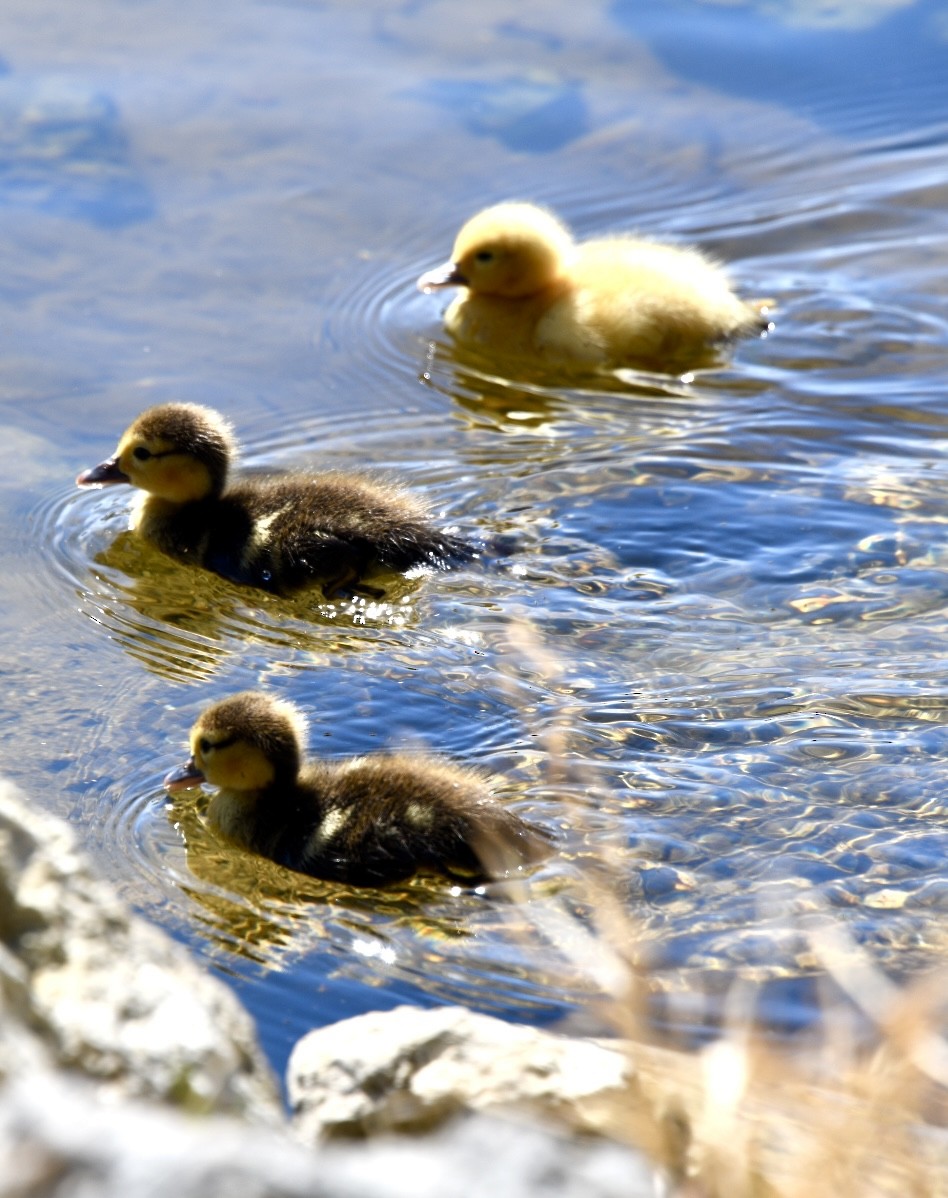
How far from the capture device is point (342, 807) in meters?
3.89

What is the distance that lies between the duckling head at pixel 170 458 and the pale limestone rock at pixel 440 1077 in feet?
9.52

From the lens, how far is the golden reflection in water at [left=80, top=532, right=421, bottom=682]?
4801 mm

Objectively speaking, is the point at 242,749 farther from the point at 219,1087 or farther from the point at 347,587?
the point at 219,1087

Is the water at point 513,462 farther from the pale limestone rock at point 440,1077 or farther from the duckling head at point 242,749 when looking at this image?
the pale limestone rock at point 440,1077

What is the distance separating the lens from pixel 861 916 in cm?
353

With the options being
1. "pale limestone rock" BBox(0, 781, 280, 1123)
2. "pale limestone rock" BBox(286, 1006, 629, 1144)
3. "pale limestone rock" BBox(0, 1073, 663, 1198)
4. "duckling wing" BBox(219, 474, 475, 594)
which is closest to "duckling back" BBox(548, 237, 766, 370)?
"duckling wing" BBox(219, 474, 475, 594)

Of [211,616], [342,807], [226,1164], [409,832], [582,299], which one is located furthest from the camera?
[582,299]

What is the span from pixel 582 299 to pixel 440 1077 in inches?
178

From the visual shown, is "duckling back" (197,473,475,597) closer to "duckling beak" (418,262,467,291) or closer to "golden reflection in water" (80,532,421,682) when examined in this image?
"golden reflection in water" (80,532,421,682)

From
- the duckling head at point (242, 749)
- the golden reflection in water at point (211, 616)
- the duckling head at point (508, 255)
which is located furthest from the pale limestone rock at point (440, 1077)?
the duckling head at point (508, 255)

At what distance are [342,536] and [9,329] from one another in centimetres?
233

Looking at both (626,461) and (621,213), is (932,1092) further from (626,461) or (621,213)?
(621,213)

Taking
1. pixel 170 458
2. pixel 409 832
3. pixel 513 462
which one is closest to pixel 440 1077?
pixel 409 832

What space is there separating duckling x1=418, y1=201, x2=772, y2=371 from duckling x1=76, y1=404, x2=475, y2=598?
4.98 ft
